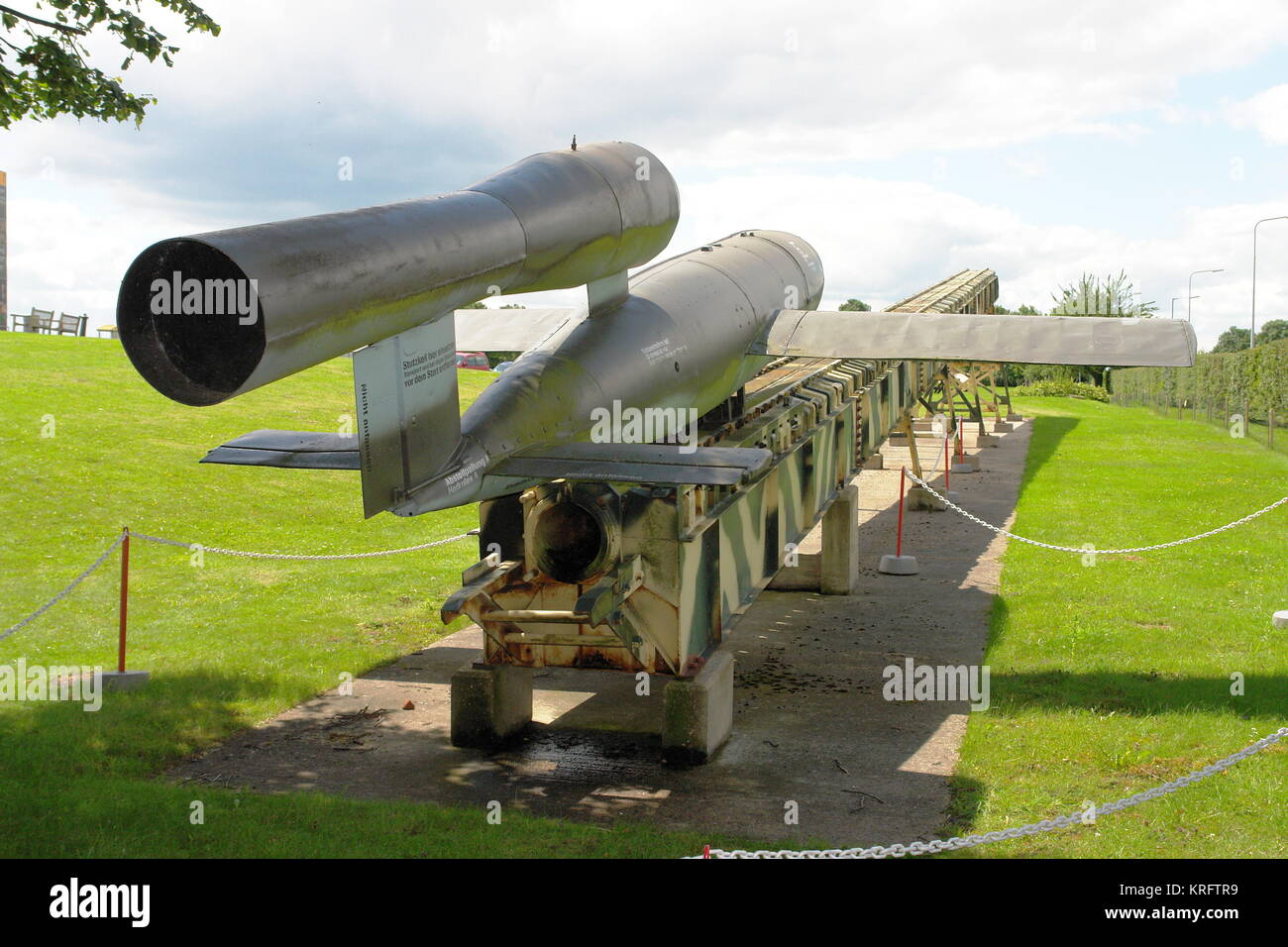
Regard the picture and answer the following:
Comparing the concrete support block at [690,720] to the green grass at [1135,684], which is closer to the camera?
the green grass at [1135,684]

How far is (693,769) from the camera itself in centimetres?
841

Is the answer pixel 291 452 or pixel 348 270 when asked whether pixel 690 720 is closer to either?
pixel 291 452

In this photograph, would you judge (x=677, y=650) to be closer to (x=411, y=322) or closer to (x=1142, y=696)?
(x=411, y=322)

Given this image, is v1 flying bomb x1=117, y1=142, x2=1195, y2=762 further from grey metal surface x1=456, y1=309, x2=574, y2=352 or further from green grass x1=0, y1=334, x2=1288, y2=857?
green grass x1=0, y1=334, x2=1288, y2=857

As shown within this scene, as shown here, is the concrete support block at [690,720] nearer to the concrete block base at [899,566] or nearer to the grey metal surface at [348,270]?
the grey metal surface at [348,270]

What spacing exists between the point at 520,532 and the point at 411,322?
3.21 m

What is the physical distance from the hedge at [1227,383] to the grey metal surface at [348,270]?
2313cm

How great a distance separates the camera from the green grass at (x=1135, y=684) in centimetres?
708

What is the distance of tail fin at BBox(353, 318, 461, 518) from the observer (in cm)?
641

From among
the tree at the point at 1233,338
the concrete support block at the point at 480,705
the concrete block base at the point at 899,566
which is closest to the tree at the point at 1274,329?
the tree at the point at 1233,338

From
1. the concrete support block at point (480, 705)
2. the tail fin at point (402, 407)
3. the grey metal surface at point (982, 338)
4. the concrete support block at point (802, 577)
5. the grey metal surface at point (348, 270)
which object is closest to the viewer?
the grey metal surface at point (348, 270)

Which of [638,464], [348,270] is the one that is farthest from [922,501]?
[348,270]

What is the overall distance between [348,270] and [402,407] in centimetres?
162

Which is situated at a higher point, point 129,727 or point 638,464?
point 638,464
